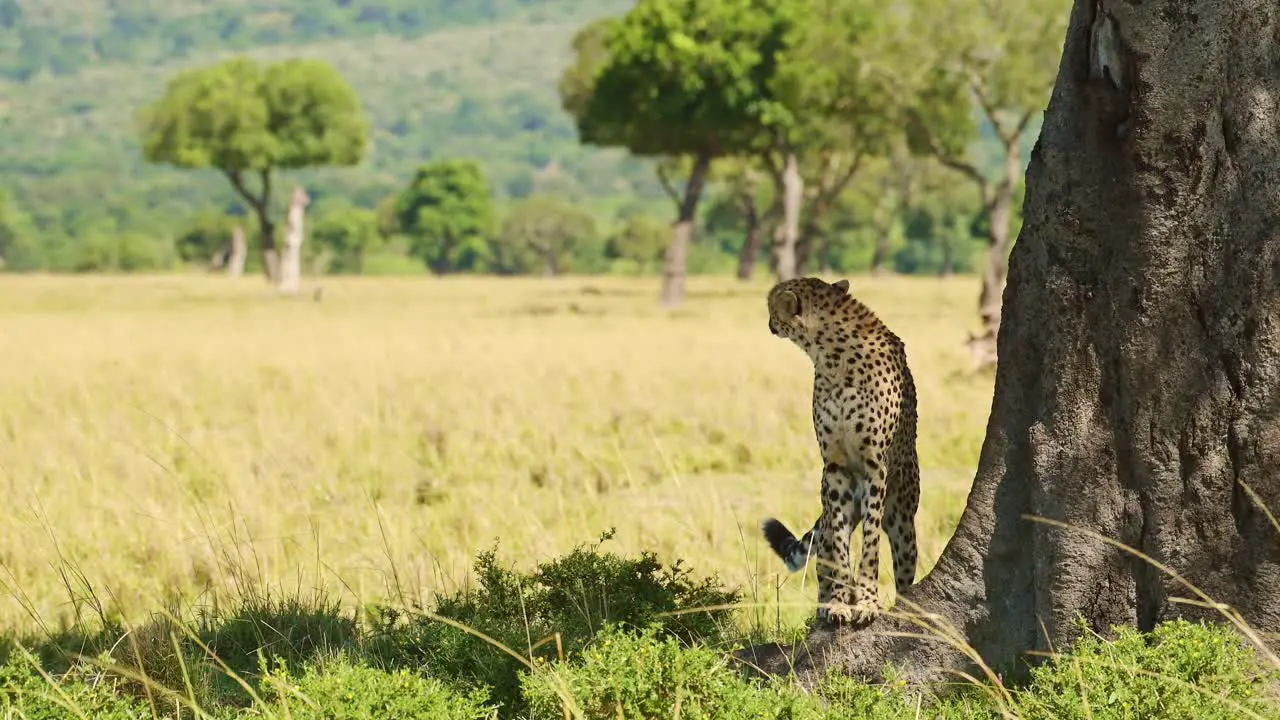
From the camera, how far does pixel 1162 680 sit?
165 inches

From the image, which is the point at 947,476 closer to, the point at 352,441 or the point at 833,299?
the point at 352,441

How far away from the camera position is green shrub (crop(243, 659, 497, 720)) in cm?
433

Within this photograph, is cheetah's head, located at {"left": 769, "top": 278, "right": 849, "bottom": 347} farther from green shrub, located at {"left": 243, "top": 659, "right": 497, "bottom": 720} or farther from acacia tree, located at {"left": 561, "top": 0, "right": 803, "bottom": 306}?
acacia tree, located at {"left": 561, "top": 0, "right": 803, "bottom": 306}

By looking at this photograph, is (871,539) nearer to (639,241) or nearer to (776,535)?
(776,535)

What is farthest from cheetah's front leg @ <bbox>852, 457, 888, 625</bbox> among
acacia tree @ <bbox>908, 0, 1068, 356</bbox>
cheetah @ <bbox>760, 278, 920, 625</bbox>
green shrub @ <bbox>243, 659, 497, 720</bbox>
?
acacia tree @ <bbox>908, 0, 1068, 356</bbox>

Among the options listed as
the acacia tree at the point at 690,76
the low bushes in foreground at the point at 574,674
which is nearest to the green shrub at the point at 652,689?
the low bushes in foreground at the point at 574,674

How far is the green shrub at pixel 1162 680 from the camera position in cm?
420

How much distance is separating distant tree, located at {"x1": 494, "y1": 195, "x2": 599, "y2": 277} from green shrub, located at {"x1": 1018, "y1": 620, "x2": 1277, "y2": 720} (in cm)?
15223

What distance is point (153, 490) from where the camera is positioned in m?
9.62

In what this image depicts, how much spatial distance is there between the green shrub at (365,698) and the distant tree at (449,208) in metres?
151

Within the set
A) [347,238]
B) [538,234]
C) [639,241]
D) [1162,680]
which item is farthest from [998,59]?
[347,238]

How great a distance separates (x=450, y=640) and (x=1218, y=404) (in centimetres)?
273

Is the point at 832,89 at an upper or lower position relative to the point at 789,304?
upper

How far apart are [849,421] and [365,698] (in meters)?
1.80
